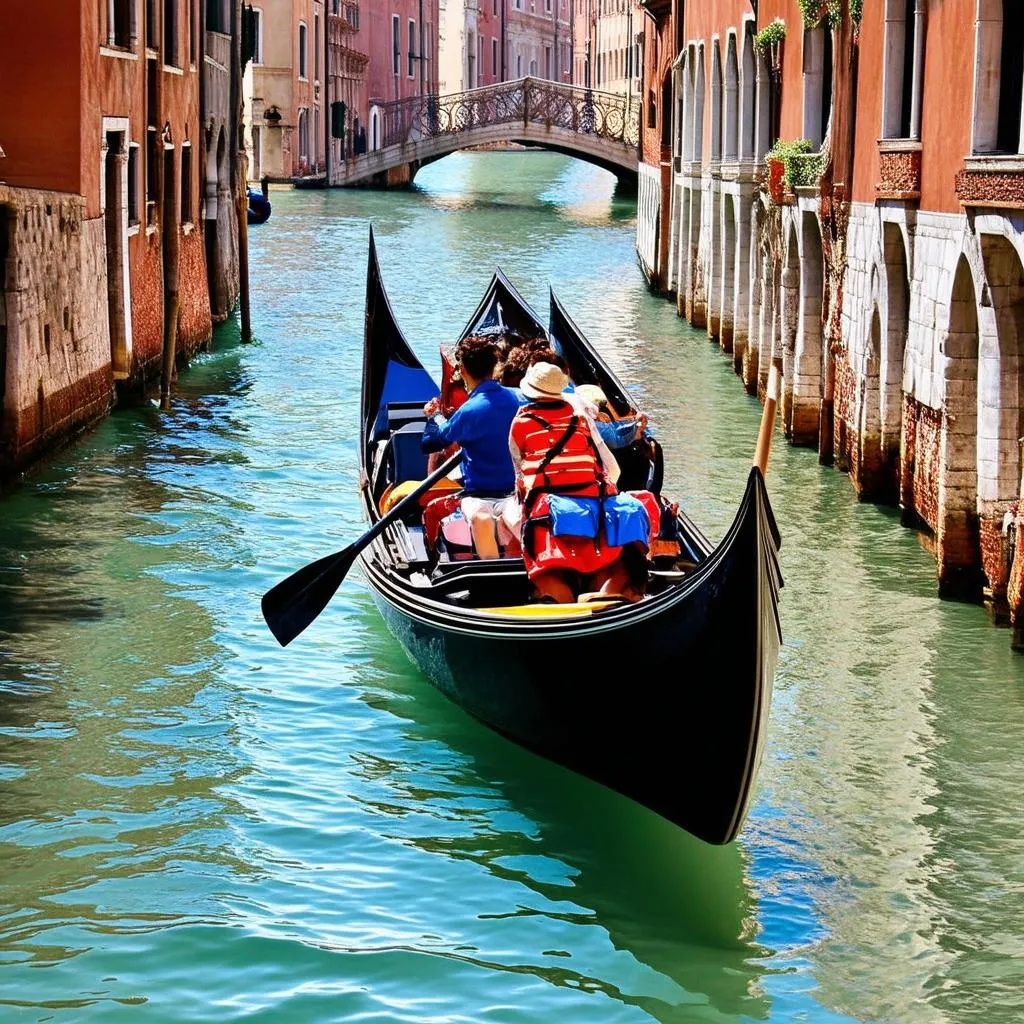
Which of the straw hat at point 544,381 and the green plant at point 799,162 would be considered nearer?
the straw hat at point 544,381

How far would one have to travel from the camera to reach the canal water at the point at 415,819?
14.0 feet

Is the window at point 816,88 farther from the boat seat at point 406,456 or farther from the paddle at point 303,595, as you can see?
the paddle at point 303,595

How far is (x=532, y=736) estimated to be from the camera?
5.43 m

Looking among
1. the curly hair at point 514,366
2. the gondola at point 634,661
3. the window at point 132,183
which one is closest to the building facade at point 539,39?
the window at point 132,183

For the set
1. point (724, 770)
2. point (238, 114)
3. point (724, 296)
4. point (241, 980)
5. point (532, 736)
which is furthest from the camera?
point (238, 114)

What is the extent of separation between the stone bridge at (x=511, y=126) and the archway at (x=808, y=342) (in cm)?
2460

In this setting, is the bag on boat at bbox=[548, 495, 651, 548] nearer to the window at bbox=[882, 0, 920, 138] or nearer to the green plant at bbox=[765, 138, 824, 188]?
the window at bbox=[882, 0, 920, 138]

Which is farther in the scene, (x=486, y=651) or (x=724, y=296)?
(x=724, y=296)

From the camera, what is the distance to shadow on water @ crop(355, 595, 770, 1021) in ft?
14.2

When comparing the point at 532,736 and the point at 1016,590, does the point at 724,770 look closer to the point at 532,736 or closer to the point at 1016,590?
the point at 532,736

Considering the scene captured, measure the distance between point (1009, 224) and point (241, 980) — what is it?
12.6 feet

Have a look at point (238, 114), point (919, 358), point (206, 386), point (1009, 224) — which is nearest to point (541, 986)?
point (1009, 224)

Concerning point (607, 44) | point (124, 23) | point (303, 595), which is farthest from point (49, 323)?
point (607, 44)

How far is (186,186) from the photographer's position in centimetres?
1479
